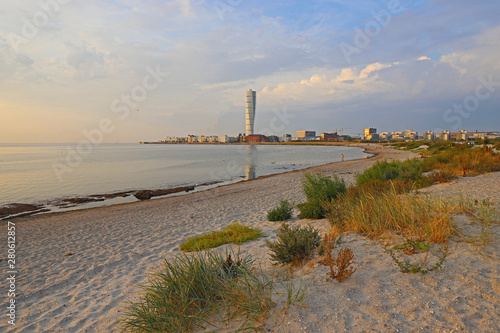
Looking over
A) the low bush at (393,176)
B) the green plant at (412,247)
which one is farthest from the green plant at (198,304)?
Result: the low bush at (393,176)

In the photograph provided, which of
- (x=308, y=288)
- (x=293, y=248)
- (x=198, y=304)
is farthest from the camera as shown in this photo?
(x=293, y=248)

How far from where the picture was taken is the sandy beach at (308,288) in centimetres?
256

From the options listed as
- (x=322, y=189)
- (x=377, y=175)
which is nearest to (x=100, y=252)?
(x=322, y=189)

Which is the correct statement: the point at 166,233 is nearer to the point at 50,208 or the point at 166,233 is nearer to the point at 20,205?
the point at 50,208

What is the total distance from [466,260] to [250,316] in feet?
9.86

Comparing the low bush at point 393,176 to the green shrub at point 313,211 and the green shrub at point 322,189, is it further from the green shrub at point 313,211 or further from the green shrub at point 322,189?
the green shrub at point 313,211

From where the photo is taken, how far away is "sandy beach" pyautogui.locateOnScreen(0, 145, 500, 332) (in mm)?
2562

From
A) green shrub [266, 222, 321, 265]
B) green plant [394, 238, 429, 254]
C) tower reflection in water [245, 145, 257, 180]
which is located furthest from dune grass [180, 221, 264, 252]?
tower reflection in water [245, 145, 257, 180]

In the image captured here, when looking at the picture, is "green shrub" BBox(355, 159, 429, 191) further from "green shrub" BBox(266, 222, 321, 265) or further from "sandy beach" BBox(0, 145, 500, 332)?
"green shrub" BBox(266, 222, 321, 265)

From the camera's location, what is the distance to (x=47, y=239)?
895 centimetres

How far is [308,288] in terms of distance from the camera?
3.21m

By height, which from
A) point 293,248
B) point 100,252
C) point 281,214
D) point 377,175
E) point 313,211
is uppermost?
point 377,175

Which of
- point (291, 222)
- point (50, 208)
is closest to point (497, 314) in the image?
point (291, 222)

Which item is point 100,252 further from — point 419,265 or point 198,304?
point 419,265
